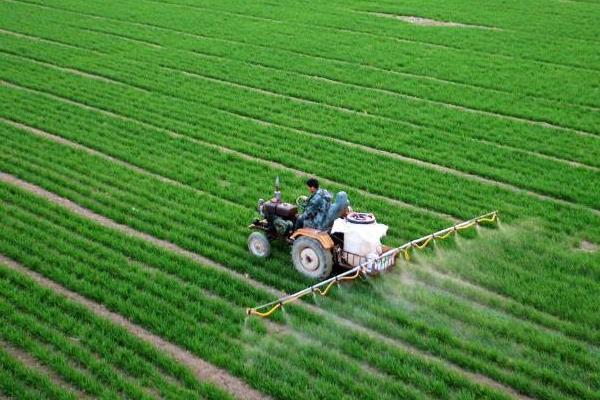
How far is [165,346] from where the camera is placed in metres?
9.59

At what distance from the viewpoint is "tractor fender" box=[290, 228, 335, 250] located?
10.8m

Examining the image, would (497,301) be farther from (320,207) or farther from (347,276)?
(320,207)

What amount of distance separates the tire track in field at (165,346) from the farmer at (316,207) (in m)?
3.09

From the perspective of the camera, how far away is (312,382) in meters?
8.77

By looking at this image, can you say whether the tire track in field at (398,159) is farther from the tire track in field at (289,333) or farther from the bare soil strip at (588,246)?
the tire track in field at (289,333)

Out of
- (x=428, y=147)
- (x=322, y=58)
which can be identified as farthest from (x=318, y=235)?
(x=322, y=58)

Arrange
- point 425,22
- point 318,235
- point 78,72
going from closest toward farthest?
1. point 318,235
2. point 78,72
3. point 425,22

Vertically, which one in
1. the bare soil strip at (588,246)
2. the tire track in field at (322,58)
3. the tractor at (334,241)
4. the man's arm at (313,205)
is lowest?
the tractor at (334,241)

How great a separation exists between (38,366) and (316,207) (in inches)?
187

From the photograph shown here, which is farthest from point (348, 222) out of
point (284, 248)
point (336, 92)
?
point (336, 92)

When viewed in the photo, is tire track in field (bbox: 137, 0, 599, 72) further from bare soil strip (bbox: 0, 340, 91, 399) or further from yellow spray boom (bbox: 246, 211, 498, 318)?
bare soil strip (bbox: 0, 340, 91, 399)

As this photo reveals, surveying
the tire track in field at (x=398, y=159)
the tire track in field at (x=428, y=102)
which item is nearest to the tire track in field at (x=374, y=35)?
the tire track in field at (x=428, y=102)

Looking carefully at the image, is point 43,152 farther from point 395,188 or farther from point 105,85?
point 395,188

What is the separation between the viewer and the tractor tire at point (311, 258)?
35.4 ft
